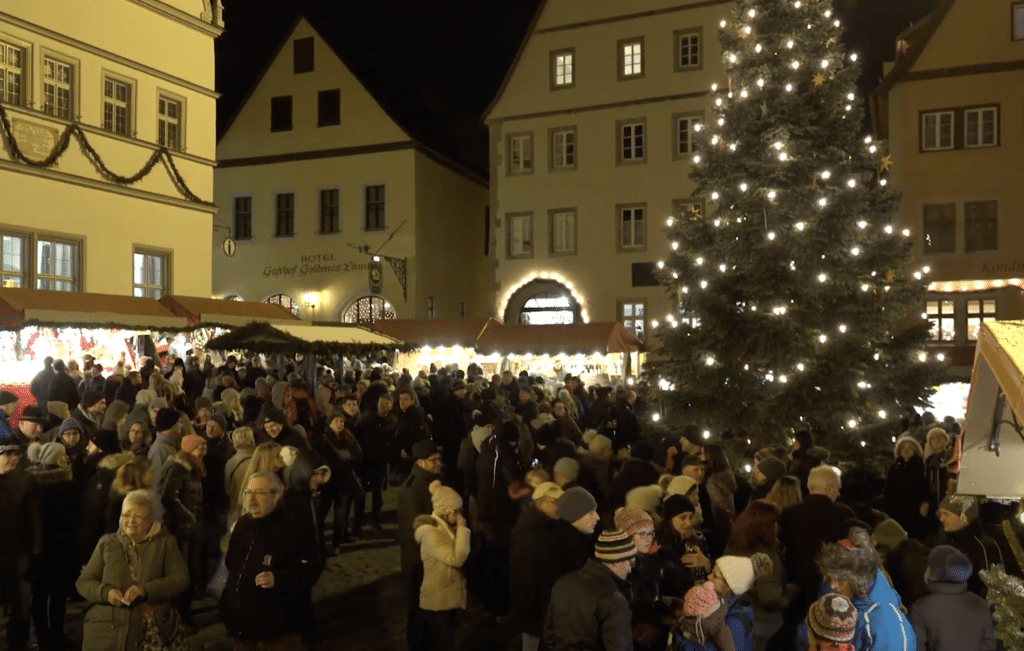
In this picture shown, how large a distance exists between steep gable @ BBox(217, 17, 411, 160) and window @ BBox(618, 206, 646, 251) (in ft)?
25.8

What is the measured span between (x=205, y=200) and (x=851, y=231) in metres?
16.6

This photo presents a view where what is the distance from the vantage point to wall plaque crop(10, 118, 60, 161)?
1877cm

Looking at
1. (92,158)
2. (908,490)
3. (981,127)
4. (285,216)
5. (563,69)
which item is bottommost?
(908,490)

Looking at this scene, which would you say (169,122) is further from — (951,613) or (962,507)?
(951,613)

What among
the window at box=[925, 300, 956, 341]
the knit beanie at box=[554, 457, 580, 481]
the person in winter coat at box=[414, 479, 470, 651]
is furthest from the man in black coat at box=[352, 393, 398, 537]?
the window at box=[925, 300, 956, 341]

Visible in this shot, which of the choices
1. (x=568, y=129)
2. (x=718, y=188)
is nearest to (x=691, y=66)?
(x=568, y=129)

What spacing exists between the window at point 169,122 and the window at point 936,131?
1963 cm

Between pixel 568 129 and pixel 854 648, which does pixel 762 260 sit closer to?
pixel 854 648

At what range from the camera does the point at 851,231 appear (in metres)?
12.9

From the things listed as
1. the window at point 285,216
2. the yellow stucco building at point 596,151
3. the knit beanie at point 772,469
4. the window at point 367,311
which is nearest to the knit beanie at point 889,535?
the knit beanie at point 772,469

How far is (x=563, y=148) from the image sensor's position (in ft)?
100

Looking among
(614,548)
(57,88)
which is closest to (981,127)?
(57,88)

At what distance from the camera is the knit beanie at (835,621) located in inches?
162

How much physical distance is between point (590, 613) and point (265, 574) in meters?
2.01
